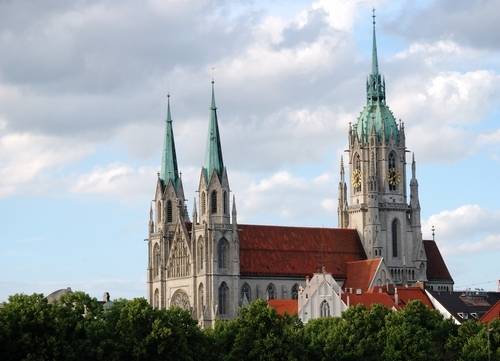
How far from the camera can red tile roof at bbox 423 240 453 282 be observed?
193500mm

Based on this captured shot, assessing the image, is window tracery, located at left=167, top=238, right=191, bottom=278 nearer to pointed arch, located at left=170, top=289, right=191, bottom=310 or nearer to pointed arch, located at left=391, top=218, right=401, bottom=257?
pointed arch, located at left=170, top=289, right=191, bottom=310

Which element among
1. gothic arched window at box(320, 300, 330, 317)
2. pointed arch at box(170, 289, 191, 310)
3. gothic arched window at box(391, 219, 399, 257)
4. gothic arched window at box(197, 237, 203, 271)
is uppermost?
gothic arched window at box(391, 219, 399, 257)

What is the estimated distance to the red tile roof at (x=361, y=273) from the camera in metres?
181

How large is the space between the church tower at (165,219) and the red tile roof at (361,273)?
18.7 meters

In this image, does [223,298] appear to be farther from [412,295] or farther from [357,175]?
[357,175]

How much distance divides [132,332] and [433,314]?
109 feet

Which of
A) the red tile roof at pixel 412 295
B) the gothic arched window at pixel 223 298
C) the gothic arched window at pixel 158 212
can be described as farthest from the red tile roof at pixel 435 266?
the gothic arched window at pixel 158 212

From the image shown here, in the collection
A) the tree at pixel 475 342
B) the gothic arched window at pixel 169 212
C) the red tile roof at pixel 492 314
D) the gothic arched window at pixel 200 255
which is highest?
the gothic arched window at pixel 169 212

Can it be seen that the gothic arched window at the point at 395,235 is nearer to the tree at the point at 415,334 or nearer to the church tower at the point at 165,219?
the church tower at the point at 165,219

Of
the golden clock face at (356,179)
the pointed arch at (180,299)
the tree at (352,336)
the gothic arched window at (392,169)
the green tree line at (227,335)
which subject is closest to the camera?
the green tree line at (227,335)

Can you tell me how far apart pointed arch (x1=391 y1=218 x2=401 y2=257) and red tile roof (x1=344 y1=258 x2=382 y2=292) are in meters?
5.20

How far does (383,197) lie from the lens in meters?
190

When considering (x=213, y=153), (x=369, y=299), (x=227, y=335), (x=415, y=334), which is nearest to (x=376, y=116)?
(x=213, y=153)

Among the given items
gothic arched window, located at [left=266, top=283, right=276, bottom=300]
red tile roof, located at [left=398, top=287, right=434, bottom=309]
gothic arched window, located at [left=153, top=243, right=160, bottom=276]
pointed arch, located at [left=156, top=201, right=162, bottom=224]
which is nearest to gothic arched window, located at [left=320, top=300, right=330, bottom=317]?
red tile roof, located at [left=398, top=287, right=434, bottom=309]
